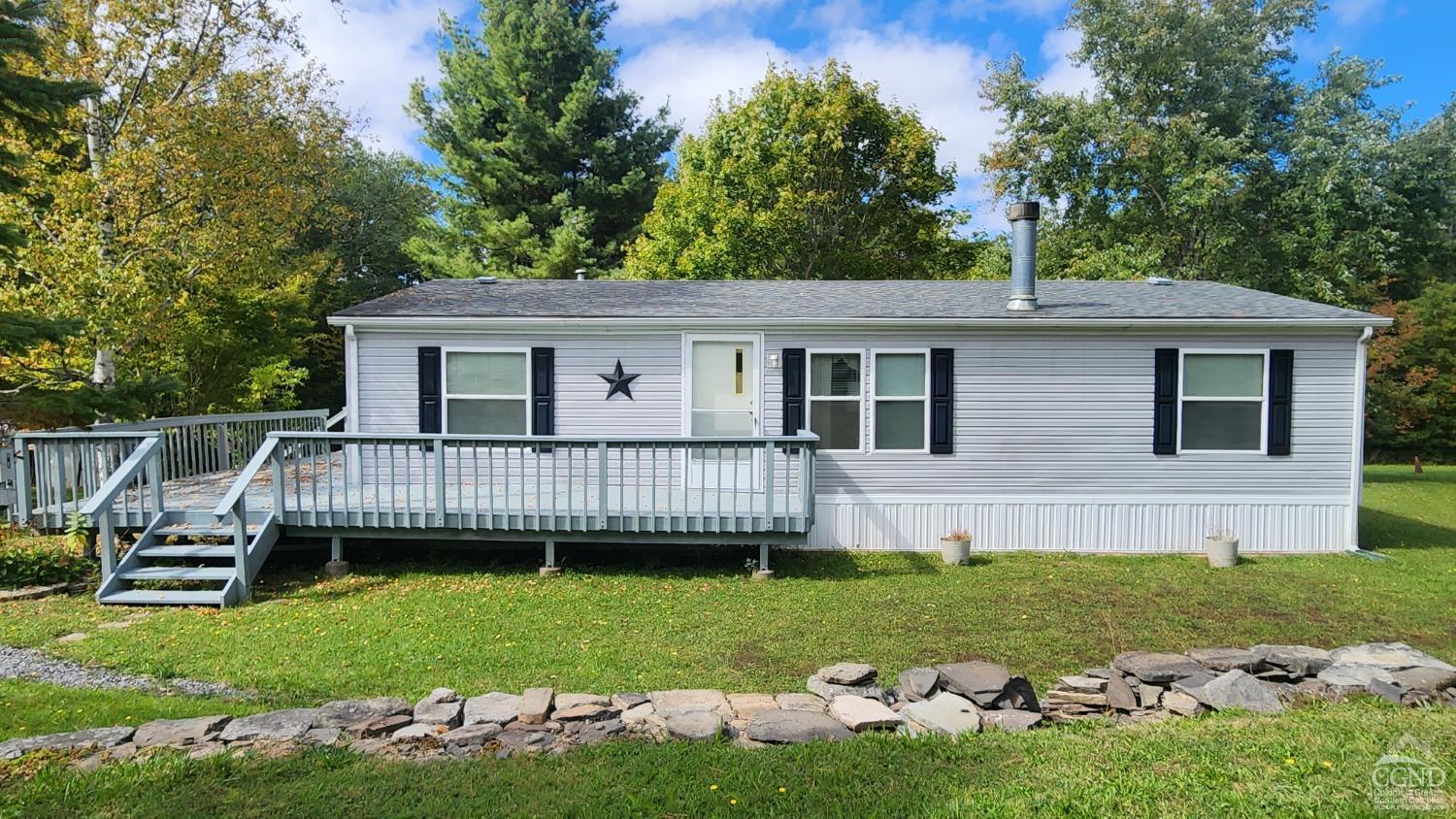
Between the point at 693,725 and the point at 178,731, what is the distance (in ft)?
8.19

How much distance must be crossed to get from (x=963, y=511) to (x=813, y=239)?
480 inches

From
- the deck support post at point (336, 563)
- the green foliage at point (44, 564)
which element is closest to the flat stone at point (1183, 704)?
the deck support post at point (336, 563)

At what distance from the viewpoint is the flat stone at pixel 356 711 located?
3.84 meters

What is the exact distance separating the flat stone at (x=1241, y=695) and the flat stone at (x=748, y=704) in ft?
8.07

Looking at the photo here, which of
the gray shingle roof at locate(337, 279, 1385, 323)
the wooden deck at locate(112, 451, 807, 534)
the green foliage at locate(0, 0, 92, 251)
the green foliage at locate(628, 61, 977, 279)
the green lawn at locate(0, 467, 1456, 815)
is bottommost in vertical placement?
the green lawn at locate(0, 467, 1456, 815)

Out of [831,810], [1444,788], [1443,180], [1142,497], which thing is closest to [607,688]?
[831,810]

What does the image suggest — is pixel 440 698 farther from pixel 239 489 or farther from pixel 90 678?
pixel 239 489

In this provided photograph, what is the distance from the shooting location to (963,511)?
891cm

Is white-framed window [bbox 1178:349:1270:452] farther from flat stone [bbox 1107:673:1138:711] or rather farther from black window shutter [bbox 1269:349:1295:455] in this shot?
flat stone [bbox 1107:673:1138:711]

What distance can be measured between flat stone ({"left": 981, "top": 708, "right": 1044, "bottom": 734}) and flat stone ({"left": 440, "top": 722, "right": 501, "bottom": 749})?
8.37ft

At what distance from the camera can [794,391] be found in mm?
8844

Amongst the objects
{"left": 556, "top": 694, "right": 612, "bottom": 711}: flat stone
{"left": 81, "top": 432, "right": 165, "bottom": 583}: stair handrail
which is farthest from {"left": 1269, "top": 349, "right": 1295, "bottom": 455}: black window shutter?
{"left": 81, "top": 432, "right": 165, "bottom": 583}: stair handrail

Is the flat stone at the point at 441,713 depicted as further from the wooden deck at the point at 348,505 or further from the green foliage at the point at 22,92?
the green foliage at the point at 22,92

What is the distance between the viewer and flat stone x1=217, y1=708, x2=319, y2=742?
3.62 m
